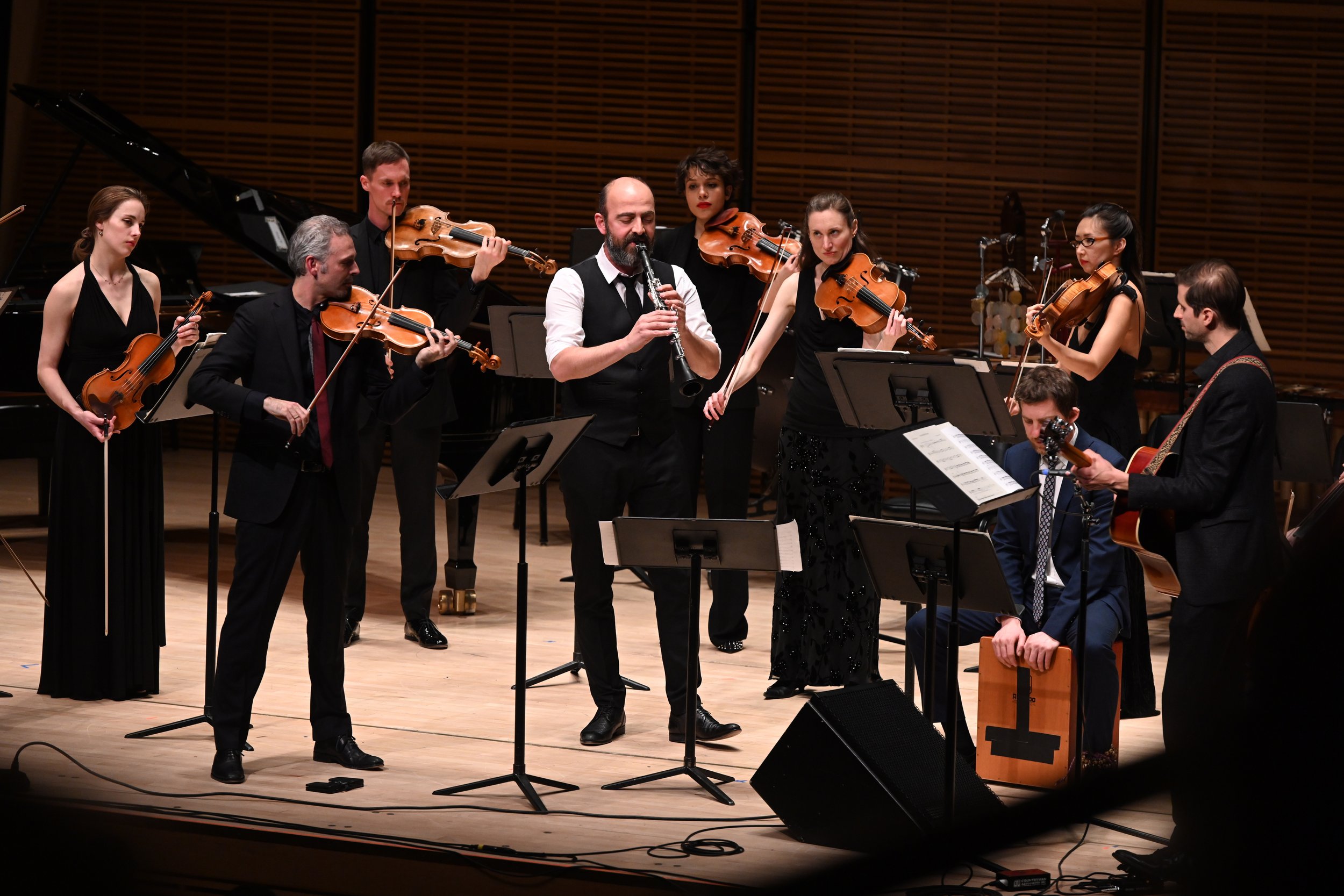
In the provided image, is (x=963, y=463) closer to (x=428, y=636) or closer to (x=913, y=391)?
(x=913, y=391)

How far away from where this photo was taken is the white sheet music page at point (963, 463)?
Result: 3.05 meters

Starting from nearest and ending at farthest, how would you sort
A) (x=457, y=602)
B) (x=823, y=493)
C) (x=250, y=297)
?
(x=823, y=493) → (x=457, y=602) → (x=250, y=297)

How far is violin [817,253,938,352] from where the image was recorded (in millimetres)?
4578

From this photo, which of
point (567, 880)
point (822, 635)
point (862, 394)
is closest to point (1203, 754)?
point (567, 880)

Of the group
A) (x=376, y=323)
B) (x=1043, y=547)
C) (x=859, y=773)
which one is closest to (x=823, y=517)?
(x=1043, y=547)

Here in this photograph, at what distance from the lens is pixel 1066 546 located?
4043mm

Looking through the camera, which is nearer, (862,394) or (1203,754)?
(1203,754)

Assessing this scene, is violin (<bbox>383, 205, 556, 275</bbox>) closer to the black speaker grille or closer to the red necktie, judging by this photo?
the red necktie

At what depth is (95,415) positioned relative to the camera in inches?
173

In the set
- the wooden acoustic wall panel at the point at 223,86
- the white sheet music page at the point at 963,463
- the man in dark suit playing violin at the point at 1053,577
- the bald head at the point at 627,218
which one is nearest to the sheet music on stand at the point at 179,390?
the bald head at the point at 627,218

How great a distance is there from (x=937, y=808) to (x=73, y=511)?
280cm

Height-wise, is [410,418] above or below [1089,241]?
below

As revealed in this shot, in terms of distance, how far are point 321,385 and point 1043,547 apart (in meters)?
2.01

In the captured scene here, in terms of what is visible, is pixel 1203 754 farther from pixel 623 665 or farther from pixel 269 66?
pixel 269 66
